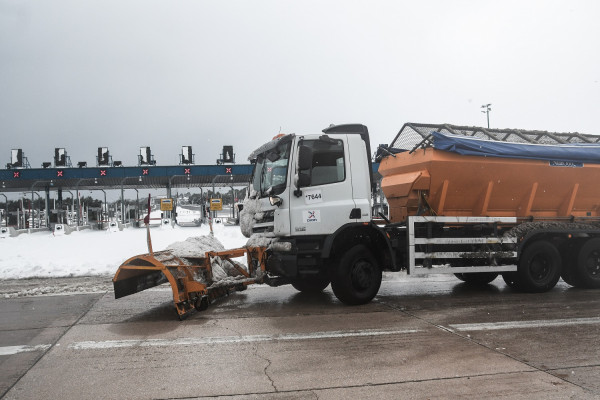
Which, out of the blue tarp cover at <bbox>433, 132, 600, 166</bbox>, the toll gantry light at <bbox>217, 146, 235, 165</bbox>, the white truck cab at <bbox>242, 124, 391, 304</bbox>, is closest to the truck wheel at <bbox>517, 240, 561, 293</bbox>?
the blue tarp cover at <bbox>433, 132, 600, 166</bbox>

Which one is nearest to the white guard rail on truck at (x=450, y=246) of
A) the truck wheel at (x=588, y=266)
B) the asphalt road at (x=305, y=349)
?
the asphalt road at (x=305, y=349)

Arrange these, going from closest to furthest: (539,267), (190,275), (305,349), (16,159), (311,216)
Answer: (305,349)
(190,275)
(311,216)
(539,267)
(16,159)

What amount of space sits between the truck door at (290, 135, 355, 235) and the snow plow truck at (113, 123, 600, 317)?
0.02 metres

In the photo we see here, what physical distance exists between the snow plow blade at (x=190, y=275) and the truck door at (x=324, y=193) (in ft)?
2.70

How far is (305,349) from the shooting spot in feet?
16.5

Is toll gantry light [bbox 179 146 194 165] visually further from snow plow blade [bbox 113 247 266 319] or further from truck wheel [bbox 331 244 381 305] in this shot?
truck wheel [bbox 331 244 381 305]

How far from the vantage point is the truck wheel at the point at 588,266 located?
8461mm

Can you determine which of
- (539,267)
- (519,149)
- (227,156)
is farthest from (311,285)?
(227,156)

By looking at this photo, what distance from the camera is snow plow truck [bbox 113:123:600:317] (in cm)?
684

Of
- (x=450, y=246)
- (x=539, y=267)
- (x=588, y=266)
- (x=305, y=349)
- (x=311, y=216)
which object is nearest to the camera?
(x=305, y=349)

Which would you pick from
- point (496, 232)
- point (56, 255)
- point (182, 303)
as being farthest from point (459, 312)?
point (56, 255)

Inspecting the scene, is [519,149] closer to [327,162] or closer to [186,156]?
[327,162]

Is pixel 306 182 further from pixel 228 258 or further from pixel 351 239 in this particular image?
pixel 228 258

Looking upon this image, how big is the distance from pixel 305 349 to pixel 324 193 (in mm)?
2612
